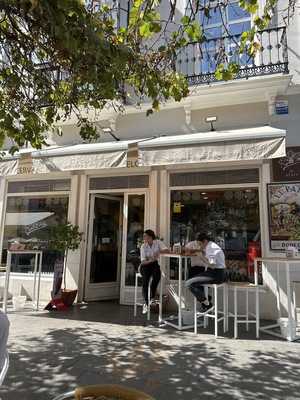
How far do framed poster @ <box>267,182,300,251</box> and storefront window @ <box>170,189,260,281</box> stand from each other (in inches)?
14.0

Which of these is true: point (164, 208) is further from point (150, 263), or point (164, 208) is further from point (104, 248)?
point (104, 248)

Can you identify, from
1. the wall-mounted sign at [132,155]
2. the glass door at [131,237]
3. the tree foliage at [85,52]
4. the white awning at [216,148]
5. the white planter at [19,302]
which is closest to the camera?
the tree foliage at [85,52]

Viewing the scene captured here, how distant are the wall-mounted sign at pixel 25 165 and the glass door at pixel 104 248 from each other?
1.90 m

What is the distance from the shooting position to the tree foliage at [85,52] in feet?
11.1

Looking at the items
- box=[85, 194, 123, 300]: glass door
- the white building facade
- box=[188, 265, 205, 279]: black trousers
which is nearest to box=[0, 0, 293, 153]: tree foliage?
the white building facade

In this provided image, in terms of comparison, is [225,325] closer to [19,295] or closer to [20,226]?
[19,295]

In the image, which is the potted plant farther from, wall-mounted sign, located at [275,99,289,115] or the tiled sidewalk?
wall-mounted sign, located at [275,99,289,115]

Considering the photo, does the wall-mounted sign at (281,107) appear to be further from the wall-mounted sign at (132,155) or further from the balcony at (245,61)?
the wall-mounted sign at (132,155)

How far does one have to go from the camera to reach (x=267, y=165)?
718 centimetres

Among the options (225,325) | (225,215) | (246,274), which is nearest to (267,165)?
(225,215)

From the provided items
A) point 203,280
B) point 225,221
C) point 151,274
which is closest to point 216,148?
point 225,221

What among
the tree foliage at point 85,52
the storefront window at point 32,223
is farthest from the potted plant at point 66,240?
the tree foliage at point 85,52

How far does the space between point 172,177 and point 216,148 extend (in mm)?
2077

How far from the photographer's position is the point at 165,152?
6434 mm
